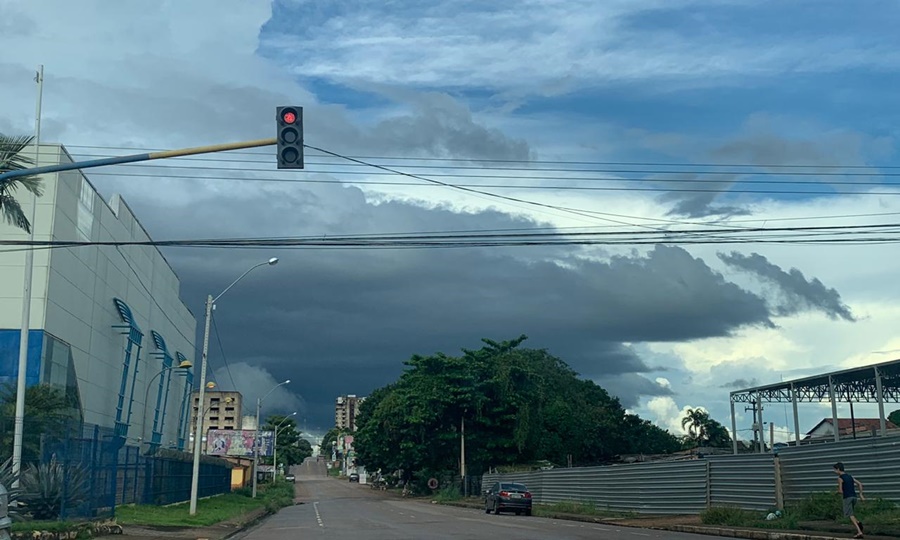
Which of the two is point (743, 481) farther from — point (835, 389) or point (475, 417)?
point (475, 417)

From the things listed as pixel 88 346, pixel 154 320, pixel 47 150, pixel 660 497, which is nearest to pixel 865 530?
pixel 660 497

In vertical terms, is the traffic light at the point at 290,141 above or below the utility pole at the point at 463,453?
above

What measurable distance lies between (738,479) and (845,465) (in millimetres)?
5512

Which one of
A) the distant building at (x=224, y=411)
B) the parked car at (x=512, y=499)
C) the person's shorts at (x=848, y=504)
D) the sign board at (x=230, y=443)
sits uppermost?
the distant building at (x=224, y=411)

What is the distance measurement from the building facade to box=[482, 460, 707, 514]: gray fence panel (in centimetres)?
2019

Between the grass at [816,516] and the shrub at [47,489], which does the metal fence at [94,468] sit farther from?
Result: the grass at [816,516]

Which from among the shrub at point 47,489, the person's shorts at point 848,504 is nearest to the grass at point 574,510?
the person's shorts at point 848,504

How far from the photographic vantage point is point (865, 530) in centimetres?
2258

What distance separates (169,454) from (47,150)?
1618 centimetres

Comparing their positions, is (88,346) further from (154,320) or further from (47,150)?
(154,320)

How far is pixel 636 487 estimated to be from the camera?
39.6 meters

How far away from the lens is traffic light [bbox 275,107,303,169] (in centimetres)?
1633

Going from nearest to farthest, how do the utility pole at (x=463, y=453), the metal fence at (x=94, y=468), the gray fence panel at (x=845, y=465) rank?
the metal fence at (x=94, y=468) < the gray fence panel at (x=845, y=465) < the utility pole at (x=463, y=453)

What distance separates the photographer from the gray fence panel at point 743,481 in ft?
97.1
